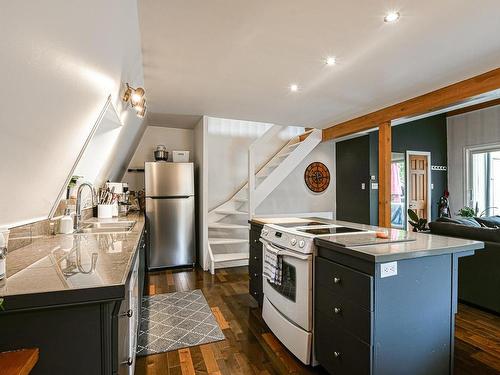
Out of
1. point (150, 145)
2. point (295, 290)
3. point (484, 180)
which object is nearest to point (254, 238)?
point (295, 290)

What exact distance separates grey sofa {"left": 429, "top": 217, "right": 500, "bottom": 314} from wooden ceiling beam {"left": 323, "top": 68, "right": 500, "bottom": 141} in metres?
1.35

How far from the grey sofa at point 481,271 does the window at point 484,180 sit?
3.88 metres

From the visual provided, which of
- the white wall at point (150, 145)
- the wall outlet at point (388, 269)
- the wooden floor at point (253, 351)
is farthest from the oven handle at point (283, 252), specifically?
the white wall at point (150, 145)

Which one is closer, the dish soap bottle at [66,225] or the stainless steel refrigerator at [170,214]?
the dish soap bottle at [66,225]

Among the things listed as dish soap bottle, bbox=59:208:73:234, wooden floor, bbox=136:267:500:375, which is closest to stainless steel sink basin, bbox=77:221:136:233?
dish soap bottle, bbox=59:208:73:234

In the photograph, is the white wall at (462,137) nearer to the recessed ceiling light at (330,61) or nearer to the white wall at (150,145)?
the recessed ceiling light at (330,61)

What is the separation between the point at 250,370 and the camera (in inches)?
74.0

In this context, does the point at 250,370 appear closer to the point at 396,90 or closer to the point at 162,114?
the point at 396,90

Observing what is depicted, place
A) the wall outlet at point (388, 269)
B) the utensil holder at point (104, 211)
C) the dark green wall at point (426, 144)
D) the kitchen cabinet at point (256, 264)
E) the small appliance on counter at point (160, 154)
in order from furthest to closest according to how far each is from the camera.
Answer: the dark green wall at point (426, 144) → the small appliance on counter at point (160, 154) → the utensil holder at point (104, 211) → the kitchen cabinet at point (256, 264) → the wall outlet at point (388, 269)

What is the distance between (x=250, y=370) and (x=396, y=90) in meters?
3.12

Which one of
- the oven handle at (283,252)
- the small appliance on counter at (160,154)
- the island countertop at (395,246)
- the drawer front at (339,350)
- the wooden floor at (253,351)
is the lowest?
the wooden floor at (253,351)

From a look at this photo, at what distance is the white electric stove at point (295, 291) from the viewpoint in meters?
1.88

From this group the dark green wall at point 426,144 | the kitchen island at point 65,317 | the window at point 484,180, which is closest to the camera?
the kitchen island at point 65,317

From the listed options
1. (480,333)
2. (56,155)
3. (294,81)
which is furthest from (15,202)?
(480,333)
